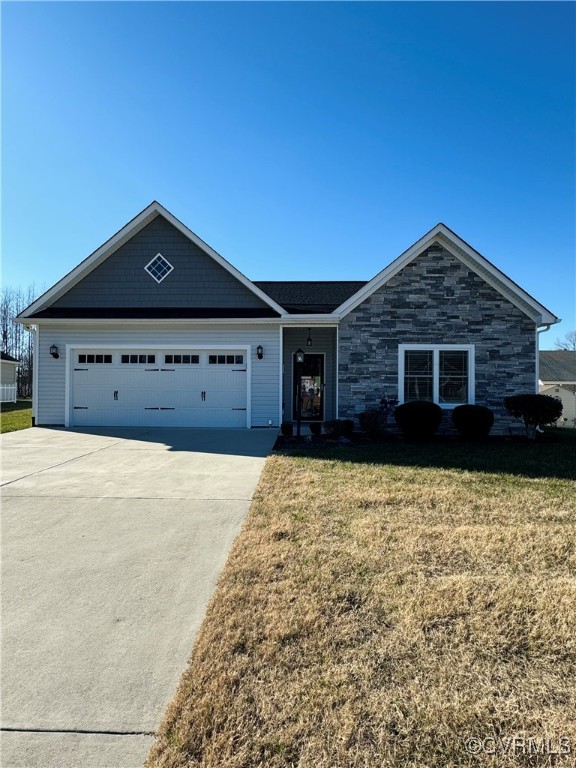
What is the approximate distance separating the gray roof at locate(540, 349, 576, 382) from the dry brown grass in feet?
105

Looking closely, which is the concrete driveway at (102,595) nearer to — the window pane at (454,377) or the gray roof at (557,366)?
the window pane at (454,377)

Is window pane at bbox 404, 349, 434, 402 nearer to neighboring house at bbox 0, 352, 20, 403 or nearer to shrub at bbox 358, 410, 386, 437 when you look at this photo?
shrub at bbox 358, 410, 386, 437

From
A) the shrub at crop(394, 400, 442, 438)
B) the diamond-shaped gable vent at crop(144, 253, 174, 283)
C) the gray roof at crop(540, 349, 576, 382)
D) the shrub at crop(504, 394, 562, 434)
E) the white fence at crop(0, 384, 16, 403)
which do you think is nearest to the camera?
the shrub at crop(504, 394, 562, 434)

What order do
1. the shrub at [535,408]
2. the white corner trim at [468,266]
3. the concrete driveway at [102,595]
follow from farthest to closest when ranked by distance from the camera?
the white corner trim at [468,266], the shrub at [535,408], the concrete driveway at [102,595]

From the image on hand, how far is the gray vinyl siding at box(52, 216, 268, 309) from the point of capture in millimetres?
12812

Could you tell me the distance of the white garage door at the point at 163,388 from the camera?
40.6ft

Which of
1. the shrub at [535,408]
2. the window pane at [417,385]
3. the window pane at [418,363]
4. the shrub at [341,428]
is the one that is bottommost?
the shrub at [341,428]

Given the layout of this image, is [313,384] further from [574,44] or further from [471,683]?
[471,683]

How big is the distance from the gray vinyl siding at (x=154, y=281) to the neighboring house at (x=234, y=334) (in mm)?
32

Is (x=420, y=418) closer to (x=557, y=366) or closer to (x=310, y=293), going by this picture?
(x=310, y=293)

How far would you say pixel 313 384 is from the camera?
1438 cm

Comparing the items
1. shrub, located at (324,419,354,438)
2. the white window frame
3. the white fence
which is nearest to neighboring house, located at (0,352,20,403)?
the white fence

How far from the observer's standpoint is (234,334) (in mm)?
12297

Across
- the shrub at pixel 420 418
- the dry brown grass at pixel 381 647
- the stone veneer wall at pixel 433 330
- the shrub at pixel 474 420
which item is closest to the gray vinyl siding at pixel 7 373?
the stone veneer wall at pixel 433 330
